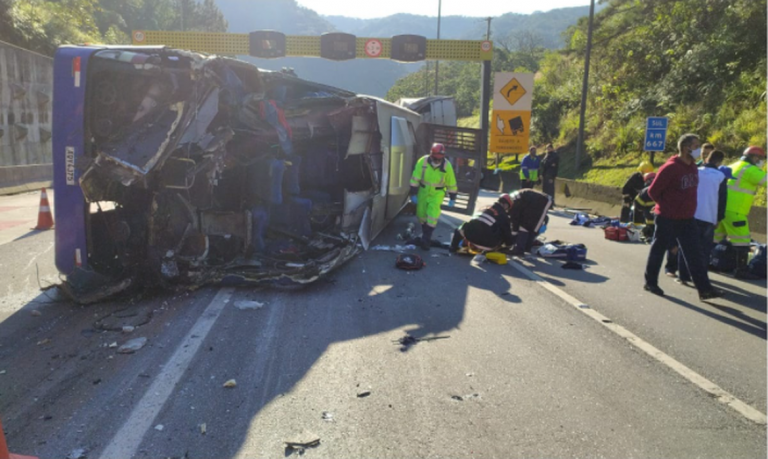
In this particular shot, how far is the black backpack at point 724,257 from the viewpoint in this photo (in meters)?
7.37

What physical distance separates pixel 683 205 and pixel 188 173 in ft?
17.0

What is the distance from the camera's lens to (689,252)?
6.08 m

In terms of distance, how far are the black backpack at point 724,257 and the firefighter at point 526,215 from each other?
7.41 ft

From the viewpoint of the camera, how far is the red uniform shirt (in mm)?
5980

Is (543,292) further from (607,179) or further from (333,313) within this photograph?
(607,179)

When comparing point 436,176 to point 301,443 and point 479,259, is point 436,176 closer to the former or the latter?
point 479,259

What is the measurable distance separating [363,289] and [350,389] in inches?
104

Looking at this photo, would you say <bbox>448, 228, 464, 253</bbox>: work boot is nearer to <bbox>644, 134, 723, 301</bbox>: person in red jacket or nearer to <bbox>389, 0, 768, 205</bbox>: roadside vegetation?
<bbox>644, 134, 723, 301</bbox>: person in red jacket

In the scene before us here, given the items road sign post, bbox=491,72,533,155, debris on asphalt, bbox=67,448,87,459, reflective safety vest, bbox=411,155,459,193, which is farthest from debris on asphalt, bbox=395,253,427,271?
road sign post, bbox=491,72,533,155

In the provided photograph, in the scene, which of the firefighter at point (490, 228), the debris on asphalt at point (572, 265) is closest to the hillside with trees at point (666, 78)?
the debris on asphalt at point (572, 265)

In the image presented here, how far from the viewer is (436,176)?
28.4 feet

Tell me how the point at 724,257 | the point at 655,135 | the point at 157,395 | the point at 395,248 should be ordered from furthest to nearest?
1. the point at 655,135
2. the point at 395,248
3. the point at 724,257
4. the point at 157,395

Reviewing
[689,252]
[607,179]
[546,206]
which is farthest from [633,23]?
[689,252]

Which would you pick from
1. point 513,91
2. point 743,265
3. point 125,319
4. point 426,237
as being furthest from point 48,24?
point 743,265
